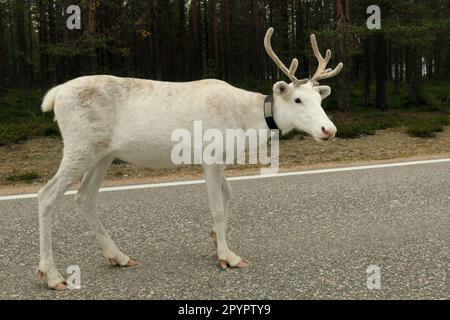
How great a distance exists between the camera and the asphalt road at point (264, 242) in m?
3.64

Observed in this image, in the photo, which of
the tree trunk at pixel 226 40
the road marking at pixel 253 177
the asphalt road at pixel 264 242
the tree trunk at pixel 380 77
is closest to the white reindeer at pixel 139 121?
the asphalt road at pixel 264 242

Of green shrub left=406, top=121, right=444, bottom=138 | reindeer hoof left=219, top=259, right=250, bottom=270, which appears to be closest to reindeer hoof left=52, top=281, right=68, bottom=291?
reindeer hoof left=219, top=259, right=250, bottom=270

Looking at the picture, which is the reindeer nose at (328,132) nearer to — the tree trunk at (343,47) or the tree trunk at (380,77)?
the tree trunk at (343,47)

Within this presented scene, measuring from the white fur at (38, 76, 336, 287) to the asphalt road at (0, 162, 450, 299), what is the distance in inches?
13.8

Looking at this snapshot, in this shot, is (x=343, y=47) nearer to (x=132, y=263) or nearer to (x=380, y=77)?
(x=380, y=77)

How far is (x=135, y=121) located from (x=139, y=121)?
3cm

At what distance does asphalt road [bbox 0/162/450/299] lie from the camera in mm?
3645

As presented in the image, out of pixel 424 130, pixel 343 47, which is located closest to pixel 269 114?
pixel 424 130

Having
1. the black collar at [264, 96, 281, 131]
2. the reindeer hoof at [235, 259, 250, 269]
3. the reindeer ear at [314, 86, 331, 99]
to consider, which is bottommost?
the reindeer hoof at [235, 259, 250, 269]

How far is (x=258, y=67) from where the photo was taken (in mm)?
37938

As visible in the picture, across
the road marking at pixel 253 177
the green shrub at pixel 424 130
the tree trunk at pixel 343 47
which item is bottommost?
the road marking at pixel 253 177

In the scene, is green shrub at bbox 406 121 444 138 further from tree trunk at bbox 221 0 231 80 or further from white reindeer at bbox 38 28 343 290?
tree trunk at bbox 221 0 231 80
